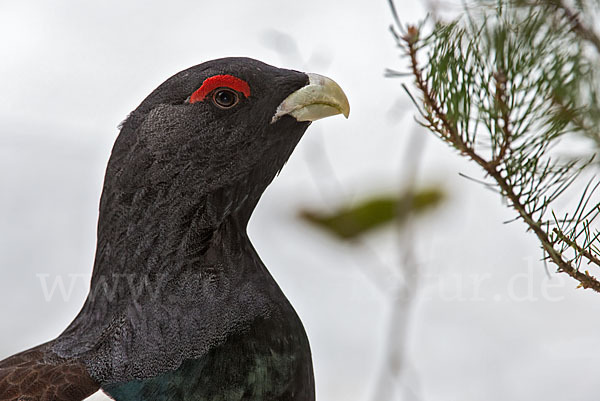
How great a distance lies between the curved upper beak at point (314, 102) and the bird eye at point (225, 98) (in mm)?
59

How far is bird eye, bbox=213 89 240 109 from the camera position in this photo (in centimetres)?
104

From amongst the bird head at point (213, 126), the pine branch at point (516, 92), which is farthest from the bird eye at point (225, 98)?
the pine branch at point (516, 92)

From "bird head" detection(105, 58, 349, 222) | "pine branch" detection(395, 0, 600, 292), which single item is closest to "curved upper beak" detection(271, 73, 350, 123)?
"bird head" detection(105, 58, 349, 222)

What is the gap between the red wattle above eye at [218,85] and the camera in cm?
102

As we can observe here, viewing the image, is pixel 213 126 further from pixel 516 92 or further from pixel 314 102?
pixel 516 92

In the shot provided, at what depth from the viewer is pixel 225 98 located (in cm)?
104

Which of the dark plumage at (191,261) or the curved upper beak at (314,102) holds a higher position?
the curved upper beak at (314,102)

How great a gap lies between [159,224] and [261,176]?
0.51 feet

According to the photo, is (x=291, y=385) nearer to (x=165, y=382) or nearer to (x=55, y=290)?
(x=165, y=382)

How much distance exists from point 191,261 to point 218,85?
9.2 inches

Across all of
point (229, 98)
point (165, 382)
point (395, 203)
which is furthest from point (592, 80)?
point (395, 203)


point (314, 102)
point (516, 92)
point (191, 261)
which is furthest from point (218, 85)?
point (516, 92)

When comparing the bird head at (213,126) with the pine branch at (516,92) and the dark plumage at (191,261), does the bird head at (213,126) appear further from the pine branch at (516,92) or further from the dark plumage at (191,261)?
the pine branch at (516,92)

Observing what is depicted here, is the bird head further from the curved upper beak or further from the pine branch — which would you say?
the pine branch
